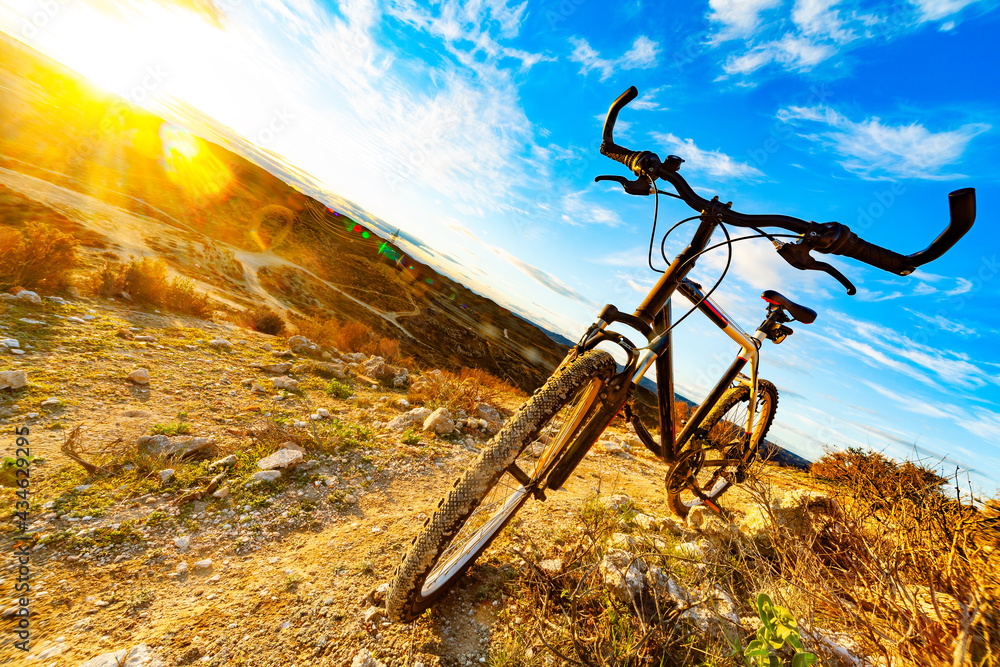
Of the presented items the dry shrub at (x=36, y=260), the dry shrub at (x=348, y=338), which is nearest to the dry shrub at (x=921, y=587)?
the dry shrub at (x=348, y=338)

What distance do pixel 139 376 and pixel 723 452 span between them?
665cm

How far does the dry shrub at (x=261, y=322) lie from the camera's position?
7.84m

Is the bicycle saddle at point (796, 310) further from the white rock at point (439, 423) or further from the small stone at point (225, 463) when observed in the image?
the small stone at point (225, 463)

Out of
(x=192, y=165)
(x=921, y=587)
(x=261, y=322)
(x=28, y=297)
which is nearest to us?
(x=921, y=587)

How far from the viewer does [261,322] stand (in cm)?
807

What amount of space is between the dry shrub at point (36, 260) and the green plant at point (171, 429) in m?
4.35

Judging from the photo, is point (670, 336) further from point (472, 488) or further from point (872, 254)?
point (472, 488)

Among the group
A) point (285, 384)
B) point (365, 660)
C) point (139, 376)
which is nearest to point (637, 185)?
point (365, 660)

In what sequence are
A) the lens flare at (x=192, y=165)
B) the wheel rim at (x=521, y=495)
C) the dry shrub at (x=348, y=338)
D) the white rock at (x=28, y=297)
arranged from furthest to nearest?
the lens flare at (x=192, y=165) → the dry shrub at (x=348, y=338) → the white rock at (x=28, y=297) → the wheel rim at (x=521, y=495)

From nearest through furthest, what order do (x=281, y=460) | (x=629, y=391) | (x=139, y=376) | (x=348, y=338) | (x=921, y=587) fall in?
(x=921, y=587) < (x=629, y=391) < (x=281, y=460) < (x=139, y=376) < (x=348, y=338)

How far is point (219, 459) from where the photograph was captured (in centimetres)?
317

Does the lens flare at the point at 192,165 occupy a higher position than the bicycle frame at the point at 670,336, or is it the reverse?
the bicycle frame at the point at 670,336

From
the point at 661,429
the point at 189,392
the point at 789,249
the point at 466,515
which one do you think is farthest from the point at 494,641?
the point at 189,392

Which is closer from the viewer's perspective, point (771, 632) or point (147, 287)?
point (771, 632)
